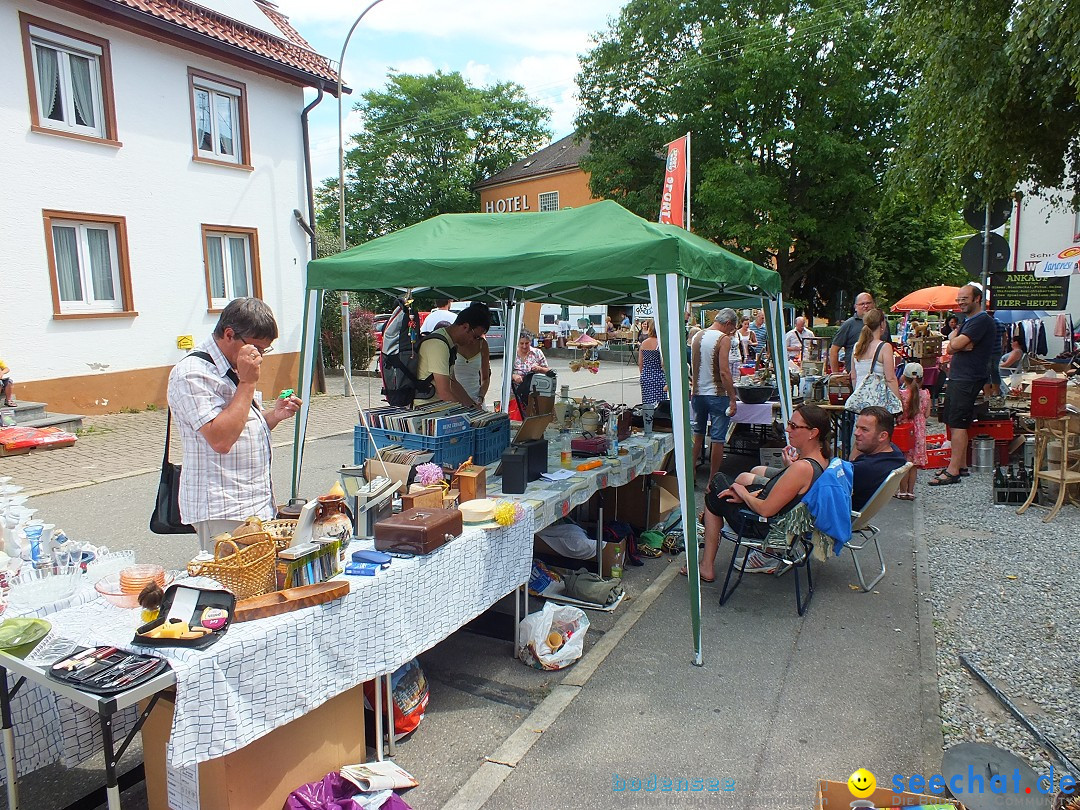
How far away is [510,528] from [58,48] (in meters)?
11.6

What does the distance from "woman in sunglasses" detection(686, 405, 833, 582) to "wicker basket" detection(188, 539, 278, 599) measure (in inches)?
111

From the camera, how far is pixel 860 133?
22.6 metres

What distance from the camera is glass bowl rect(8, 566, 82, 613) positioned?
2.53 meters

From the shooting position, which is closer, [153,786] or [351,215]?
[153,786]

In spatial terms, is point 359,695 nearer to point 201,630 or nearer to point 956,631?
point 201,630

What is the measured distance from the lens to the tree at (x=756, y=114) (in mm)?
21453

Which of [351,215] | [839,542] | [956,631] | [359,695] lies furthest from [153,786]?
[351,215]

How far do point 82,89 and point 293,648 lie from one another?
12141 mm

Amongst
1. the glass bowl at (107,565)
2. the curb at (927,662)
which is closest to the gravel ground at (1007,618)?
the curb at (927,662)

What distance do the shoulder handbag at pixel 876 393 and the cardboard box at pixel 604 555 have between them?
3.35 m

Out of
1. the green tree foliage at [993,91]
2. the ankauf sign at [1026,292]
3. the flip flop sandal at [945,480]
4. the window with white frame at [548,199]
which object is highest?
the window with white frame at [548,199]

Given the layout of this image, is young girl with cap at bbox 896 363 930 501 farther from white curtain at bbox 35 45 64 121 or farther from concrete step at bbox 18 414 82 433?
white curtain at bbox 35 45 64 121

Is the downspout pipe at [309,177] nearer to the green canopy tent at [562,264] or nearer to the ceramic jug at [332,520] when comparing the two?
the green canopy tent at [562,264]

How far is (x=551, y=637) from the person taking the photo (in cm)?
385
